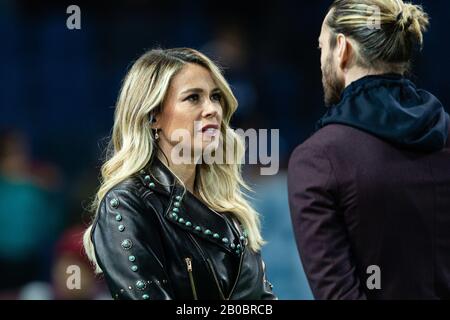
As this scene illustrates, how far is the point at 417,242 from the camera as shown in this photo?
2.15 m

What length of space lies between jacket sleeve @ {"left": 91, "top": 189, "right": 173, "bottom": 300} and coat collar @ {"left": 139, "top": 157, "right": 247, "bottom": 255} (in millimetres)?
92

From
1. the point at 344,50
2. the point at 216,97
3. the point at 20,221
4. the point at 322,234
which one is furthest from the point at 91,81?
→ the point at 322,234

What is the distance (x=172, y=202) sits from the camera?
8.50ft

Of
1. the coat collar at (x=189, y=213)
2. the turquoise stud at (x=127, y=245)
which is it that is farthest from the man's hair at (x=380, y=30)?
the turquoise stud at (x=127, y=245)

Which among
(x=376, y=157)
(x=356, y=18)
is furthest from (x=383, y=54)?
(x=376, y=157)

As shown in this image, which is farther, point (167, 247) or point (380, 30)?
point (167, 247)

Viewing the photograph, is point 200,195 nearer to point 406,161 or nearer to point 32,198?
point 406,161

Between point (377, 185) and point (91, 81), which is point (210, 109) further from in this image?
point (91, 81)

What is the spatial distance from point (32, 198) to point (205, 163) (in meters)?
2.68

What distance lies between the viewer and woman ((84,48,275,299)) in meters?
2.43

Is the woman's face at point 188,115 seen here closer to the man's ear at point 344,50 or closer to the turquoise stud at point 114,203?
the turquoise stud at point 114,203

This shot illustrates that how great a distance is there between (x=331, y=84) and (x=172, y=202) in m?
0.63

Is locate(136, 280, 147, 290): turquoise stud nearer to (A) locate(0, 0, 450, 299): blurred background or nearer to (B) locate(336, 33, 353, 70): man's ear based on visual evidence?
(B) locate(336, 33, 353, 70): man's ear

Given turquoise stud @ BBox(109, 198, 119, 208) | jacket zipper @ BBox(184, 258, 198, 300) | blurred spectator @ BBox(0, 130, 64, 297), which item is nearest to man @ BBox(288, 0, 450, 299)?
jacket zipper @ BBox(184, 258, 198, 300)
